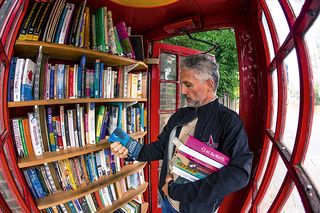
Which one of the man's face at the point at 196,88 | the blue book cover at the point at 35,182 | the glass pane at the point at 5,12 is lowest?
the blue book cover at the point at 35,182

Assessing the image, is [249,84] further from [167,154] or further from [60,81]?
[60,81]

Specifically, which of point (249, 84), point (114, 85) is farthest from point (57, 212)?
point (249, 84)

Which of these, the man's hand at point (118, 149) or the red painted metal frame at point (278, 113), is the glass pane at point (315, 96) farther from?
the man's hand at point (118, 149)

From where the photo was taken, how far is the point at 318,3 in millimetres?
583

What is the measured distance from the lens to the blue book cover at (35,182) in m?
1.38

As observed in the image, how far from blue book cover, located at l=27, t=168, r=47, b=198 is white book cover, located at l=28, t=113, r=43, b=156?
0.41ft

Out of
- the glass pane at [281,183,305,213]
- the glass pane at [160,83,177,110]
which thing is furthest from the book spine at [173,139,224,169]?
the glass pane at [160,83,177,110]

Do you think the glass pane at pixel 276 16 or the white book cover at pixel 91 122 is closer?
the glass pane at pixel 276 16

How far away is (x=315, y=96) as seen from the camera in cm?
73

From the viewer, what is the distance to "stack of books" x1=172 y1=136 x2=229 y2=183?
1.11m

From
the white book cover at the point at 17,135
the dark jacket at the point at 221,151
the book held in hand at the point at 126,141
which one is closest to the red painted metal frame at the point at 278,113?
the dark jacket at the point at 221,151

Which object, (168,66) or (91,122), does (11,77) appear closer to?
(91,122)

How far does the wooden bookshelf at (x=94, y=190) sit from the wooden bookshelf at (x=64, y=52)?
3.30ft

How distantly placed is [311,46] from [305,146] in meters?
0.38
